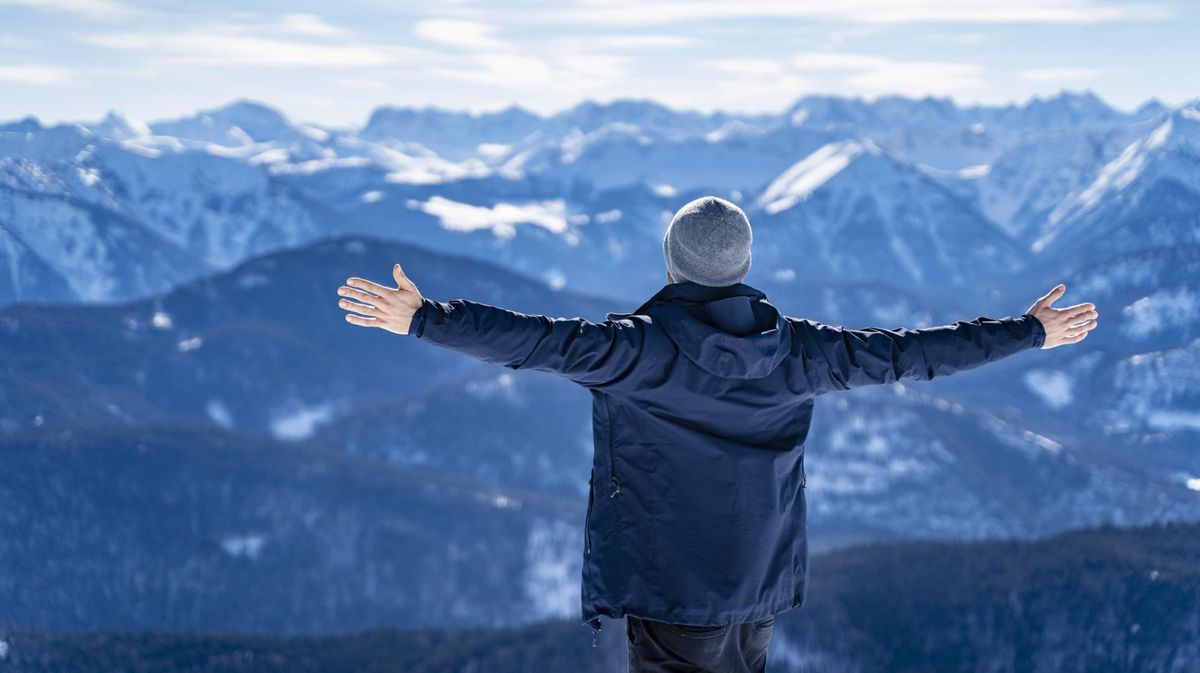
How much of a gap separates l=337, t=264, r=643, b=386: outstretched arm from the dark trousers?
2366 millimetres

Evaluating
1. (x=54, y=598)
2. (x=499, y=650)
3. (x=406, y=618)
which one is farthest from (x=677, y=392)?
(x=54, y=598)

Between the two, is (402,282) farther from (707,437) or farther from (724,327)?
(707,437)

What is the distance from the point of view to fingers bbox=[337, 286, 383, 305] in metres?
8.20

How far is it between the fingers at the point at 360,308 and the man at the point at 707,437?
0.02 metres

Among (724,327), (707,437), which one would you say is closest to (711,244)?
(724,327)

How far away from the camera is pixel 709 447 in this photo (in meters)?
8.90

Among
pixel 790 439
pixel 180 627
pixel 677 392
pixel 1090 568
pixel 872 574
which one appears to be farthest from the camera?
pixel 180 627

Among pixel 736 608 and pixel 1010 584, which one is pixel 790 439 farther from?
pixel 1010 584

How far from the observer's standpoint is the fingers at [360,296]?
820cm

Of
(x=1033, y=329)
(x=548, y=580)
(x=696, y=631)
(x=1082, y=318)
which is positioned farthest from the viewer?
(x=548, y=580)

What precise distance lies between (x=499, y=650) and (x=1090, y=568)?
66.1m

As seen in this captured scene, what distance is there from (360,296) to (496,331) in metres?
1.09

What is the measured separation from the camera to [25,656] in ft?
415

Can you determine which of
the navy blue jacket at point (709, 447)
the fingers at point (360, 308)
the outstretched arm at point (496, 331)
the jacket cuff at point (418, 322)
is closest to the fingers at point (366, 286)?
the outstretched arm at point (496, 331)
